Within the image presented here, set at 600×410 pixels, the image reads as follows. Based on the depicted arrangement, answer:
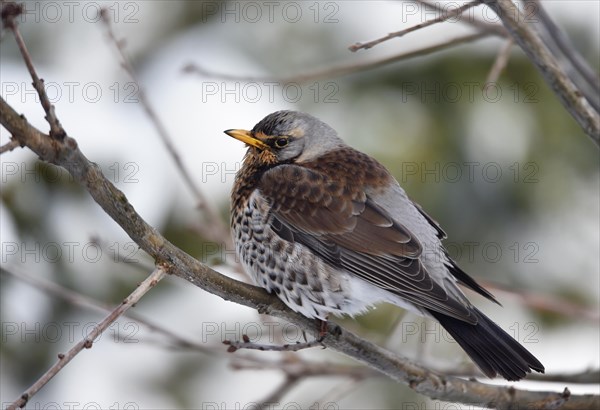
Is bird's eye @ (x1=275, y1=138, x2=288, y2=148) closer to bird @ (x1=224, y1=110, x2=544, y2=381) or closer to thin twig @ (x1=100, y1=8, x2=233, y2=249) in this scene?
bird @ (x1=224, y1=110, x2=544, y2=381)

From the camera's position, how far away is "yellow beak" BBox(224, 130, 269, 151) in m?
4.35

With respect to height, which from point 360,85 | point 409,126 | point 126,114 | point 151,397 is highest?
point 126,114

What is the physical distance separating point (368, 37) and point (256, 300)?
431 centimetres

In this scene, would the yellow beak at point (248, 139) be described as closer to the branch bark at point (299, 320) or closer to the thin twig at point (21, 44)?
the branch bark at point (299, 320)

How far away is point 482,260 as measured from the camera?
6777mm

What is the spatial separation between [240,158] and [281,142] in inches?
86.6

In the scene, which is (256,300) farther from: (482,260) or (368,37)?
(368,37)

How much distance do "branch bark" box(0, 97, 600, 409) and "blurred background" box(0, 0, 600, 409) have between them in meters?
2.42

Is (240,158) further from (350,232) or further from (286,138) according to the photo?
(350,232)

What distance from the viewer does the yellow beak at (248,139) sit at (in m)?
4.35

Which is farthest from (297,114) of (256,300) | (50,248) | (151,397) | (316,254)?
(151,397)

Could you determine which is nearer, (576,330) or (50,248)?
(50,248)

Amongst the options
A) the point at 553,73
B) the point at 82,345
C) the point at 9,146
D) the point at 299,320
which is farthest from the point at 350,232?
the point at 9,146

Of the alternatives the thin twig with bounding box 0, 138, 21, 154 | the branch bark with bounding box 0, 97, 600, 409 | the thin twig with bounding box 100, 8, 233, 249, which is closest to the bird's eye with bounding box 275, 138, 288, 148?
the thin twig with bounding box 100, 8, 233, 249
